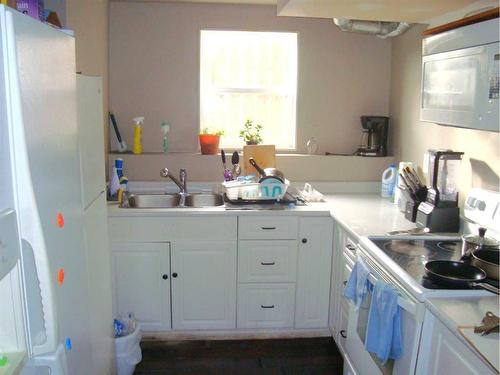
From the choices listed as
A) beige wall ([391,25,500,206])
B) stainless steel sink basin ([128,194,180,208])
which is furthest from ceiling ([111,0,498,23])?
stainless steel sink basin ([128,194,180,208])

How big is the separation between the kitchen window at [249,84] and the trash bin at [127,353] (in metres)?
1.64

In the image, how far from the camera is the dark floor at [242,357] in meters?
2.73

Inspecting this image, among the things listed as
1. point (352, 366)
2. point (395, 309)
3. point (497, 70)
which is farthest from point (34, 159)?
point (352, 366)

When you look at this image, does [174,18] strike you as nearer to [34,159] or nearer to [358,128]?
[358,128]

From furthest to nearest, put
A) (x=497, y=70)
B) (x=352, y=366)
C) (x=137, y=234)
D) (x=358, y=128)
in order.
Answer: (x=358, y=128) → (x=137, y=234) → (x=352, y=366) → (x=497, y=70)

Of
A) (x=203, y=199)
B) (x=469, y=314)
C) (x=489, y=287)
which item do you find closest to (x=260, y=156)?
(x=203, y=199)

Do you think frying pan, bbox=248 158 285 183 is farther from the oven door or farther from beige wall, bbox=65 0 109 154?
beige wall, bbox=65 0 109 154

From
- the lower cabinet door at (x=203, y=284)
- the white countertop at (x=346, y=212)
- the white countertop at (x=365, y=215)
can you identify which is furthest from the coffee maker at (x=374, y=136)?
Answer: the lower cabinet door at (x=203, y=284)

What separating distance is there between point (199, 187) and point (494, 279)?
7.13 feet

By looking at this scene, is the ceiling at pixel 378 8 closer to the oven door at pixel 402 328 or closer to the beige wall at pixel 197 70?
the beige wall at pixel 197 70

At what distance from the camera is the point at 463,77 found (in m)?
1.93

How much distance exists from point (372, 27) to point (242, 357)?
2329 mm

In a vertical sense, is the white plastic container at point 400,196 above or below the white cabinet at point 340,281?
above

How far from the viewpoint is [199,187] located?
347 cm
